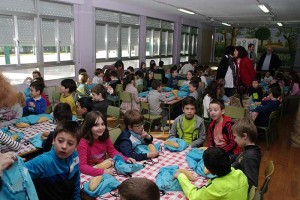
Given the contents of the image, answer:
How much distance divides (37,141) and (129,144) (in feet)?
3.53

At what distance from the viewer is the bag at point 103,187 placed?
1958 millimetres

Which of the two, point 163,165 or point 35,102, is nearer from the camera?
point 163,165

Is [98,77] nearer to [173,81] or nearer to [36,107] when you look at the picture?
[173,81]

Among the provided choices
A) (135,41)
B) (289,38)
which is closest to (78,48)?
(135,41)

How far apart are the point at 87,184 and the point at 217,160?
1.04 meters

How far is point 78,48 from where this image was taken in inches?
311

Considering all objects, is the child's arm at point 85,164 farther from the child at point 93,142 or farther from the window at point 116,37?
the window at point 116,37

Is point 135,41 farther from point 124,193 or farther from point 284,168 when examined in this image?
point 124,193

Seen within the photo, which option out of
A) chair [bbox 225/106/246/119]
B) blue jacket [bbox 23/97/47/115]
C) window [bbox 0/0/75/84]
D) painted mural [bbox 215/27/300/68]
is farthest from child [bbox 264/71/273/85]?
painted mural [bbox 215/27/300/68]

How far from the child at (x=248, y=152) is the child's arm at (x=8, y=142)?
7.25 ft

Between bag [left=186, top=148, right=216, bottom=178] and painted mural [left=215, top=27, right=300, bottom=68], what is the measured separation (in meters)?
15.9

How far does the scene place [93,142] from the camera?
261cm

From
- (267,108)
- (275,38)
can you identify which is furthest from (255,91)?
(275,38)

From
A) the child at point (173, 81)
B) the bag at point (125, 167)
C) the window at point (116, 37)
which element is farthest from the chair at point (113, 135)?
the window at point (116, 37)
